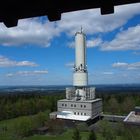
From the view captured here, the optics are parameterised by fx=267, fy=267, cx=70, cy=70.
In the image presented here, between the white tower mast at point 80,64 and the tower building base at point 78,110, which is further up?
the white tower mast at point 80,64

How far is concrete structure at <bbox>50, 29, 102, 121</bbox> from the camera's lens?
57438 mm

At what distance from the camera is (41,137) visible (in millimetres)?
41156

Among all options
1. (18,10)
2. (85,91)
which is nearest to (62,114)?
(85,91)

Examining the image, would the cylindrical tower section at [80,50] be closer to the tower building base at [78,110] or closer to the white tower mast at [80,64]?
the white tower mast at [80,64]

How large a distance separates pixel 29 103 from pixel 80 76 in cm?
1563

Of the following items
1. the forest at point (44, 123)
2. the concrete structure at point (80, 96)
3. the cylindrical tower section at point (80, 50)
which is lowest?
the forest at point (44, 123)

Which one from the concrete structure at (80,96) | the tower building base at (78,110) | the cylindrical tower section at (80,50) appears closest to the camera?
the tower building base at (78,110)

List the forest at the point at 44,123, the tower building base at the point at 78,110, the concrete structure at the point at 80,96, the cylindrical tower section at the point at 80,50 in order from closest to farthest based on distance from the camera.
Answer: the forest at the point at 44,123 → the tower building base at the point at 78,110 → the concrete structure at the point at 80,96 → the cylindrical tower section at the point at 80,50

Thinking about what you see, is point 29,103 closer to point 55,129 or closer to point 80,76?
point 80,76

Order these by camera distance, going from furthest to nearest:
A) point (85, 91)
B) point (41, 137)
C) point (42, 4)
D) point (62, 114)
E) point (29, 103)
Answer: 1. point (29, 103)
2. point (85, 91)
3. point (62, 114)
4. point (41, 137)
5. point (42, 4)

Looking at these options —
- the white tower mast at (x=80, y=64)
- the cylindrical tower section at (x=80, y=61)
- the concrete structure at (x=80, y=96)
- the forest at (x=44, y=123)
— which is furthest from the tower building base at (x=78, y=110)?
the cylindrical tower section at (x=80, y=61)

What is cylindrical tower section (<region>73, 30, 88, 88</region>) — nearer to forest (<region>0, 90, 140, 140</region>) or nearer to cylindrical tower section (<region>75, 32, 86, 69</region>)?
cylindrical tower section (<region>75, 32, 86, 69</region>)

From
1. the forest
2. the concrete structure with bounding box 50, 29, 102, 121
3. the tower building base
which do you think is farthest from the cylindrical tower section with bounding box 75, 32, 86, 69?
the forest

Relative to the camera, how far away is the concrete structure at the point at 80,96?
188ft
